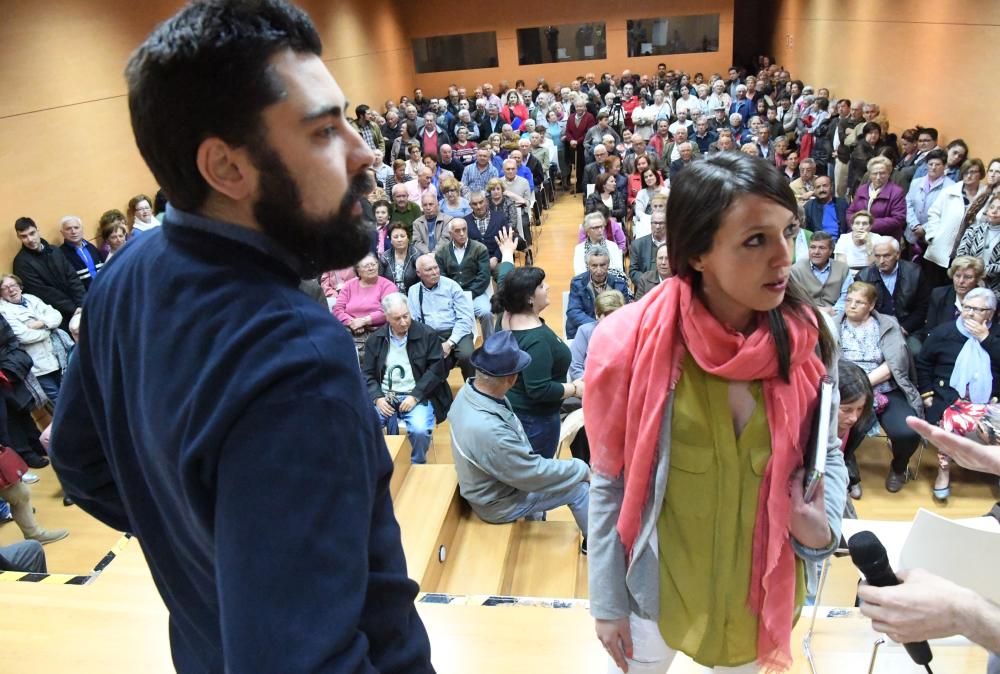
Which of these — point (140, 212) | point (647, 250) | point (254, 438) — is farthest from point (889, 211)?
point (140, 212)

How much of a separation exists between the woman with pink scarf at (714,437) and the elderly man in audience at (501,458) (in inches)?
60.0

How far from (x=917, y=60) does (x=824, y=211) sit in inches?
166

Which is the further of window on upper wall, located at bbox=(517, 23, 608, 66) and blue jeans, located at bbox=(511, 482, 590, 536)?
window on upper wall, located at bbox=(517, 23, 608, 66)

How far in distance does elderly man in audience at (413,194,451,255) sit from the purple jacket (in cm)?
345

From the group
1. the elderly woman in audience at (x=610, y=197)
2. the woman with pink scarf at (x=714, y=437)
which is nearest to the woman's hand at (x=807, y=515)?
the woman with pink scarf at (x=714, y=437)

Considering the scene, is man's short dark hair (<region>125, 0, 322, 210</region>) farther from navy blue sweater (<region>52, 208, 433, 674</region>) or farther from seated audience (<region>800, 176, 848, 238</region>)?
seated audience (<region>800, 176, 848, 238</region>)

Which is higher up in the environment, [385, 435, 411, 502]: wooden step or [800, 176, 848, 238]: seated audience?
[800, 176, 848, 238]: seated audience

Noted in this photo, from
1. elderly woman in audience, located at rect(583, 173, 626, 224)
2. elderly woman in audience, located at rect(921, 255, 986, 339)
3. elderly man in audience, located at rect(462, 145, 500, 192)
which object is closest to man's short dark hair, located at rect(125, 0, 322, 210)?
elderly woman in audience, located at rect(921, 255, 986, 339)

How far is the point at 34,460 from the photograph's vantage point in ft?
15.1

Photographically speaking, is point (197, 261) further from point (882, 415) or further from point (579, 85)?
point (579, 85)

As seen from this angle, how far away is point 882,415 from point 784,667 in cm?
324

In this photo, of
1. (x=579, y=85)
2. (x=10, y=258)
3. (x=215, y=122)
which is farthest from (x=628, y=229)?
(x=579, y=85)

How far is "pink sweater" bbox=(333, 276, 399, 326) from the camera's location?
4.91 m

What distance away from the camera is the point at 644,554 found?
1.35 meters
